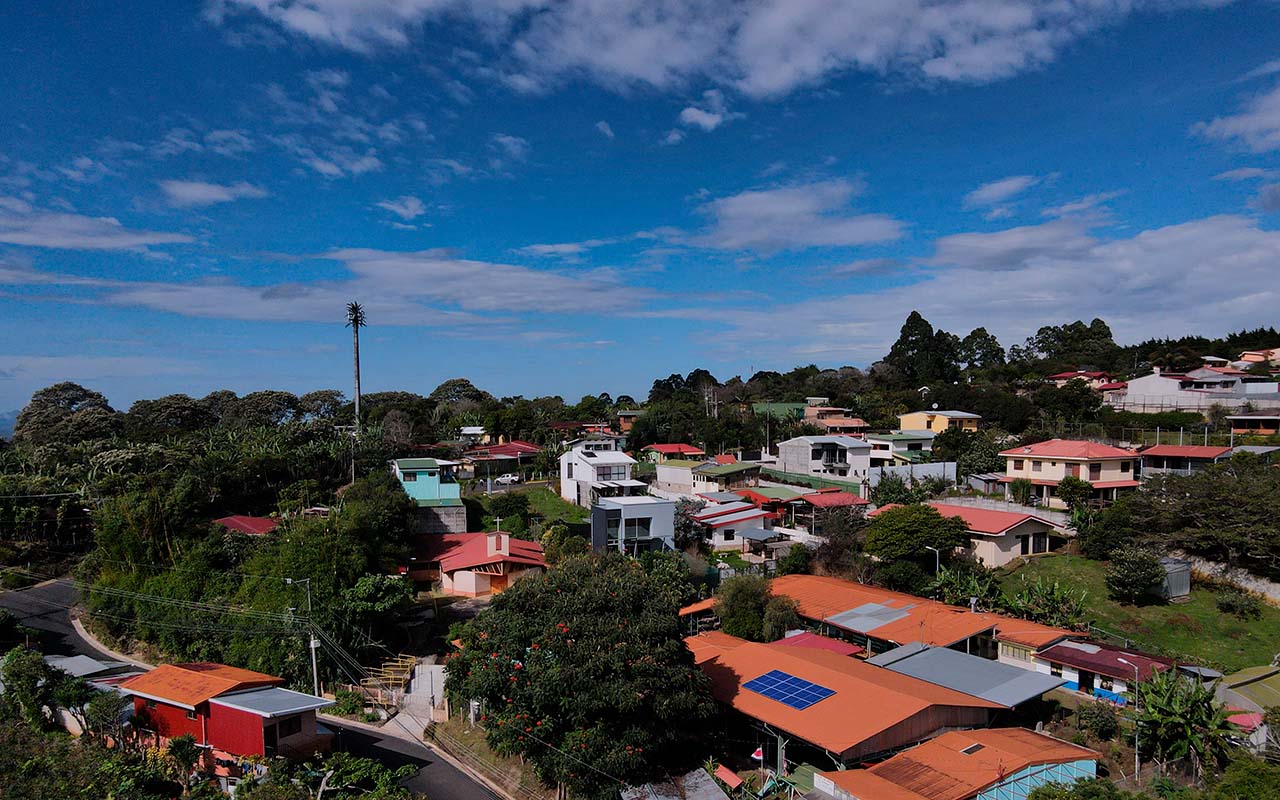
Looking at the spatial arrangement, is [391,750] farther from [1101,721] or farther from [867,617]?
[1101,721]

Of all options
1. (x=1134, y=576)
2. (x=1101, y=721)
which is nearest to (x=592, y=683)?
(x=1101, y=721)

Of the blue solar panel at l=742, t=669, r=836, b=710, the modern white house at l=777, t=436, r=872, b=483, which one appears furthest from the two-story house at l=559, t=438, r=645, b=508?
the blue solar panel at l=742, t=669, r=836, b=710

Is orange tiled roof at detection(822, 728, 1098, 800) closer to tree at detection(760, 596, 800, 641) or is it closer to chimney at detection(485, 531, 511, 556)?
tree at detection(760, 596, 800, 641)

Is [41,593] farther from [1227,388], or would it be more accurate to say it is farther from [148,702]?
[1227,388]

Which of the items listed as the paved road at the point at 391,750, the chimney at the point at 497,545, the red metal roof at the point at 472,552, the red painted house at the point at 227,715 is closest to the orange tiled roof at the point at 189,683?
the red painted house at the point at 227,715

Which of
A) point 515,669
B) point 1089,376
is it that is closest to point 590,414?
point 1089,376

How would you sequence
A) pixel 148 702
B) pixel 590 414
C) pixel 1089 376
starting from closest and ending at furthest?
pixel 148 702, pixel 1089 376, pixel 590 414
